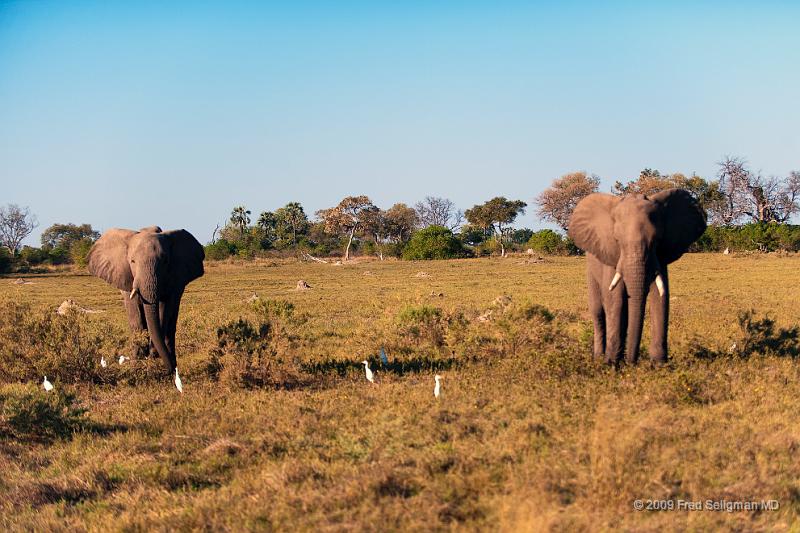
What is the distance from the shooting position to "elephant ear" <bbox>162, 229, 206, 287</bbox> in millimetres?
11914

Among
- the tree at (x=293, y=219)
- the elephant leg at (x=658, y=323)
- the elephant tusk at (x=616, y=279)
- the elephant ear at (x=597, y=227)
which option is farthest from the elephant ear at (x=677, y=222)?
the tree at (x=293, y=219)

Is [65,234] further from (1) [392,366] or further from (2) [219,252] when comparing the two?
(1) [392,366]

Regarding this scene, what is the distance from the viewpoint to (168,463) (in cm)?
711

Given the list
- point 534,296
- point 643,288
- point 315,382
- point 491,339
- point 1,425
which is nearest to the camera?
point 1,425

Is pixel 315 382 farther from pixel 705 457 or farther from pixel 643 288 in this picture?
pixel 705 457

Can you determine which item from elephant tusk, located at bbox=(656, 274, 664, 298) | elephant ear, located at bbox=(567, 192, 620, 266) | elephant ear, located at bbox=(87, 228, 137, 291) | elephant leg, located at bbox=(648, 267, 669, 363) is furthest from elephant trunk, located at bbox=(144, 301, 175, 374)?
elephant tusk, located at bbox=(656, 274, 664, 298)

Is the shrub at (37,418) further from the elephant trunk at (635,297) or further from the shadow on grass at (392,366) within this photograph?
the elephant trunk at (635,297)

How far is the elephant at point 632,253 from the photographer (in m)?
9.74

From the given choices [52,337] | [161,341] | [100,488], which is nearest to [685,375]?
[100,488]

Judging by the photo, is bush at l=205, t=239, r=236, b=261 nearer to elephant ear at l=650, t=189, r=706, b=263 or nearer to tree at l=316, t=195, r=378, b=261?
tree at l=316, t=195, r=378, b=261

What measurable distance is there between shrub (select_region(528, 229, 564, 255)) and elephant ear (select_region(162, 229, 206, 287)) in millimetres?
44590

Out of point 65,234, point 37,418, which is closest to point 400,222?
point 65,234

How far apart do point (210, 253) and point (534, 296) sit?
39816mm

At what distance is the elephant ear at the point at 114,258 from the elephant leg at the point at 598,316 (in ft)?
22.9
